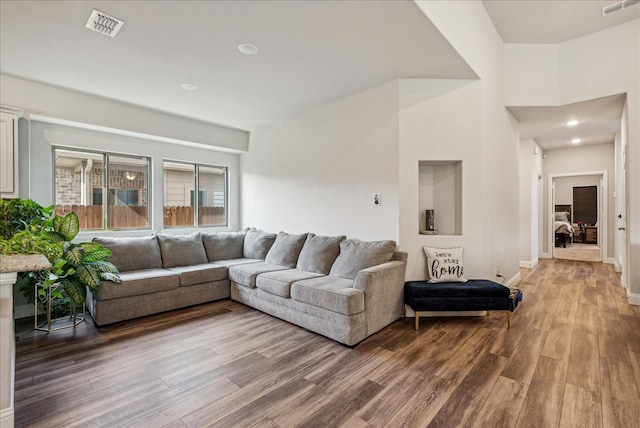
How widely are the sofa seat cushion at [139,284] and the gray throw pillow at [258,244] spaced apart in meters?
1.29

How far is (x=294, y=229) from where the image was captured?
4.97 meters

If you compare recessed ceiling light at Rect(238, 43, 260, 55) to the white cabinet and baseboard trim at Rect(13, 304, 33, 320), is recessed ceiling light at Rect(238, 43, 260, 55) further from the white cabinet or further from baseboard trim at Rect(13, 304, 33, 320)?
baseboard trim at Rect(13, 304, 33, 320)

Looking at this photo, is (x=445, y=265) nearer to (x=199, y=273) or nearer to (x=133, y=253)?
(x=199, y=273)

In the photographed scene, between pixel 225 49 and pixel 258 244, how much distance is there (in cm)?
286

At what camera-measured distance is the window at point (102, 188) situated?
4.20m

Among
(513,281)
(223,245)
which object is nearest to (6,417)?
(223,245)

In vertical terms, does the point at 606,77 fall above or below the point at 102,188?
above

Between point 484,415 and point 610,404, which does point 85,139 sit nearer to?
point 484,415

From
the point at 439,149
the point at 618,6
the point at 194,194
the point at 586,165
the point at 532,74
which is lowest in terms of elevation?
the point at 194,194

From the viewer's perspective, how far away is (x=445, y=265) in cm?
347

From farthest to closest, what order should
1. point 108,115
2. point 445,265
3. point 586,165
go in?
point 586,165 → point 108,115 → point 445,265

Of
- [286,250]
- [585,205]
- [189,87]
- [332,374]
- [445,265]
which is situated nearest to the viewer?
[332,374]

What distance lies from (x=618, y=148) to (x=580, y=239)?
5.82 meters

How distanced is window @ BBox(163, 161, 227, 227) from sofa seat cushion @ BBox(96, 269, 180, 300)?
1508mm
